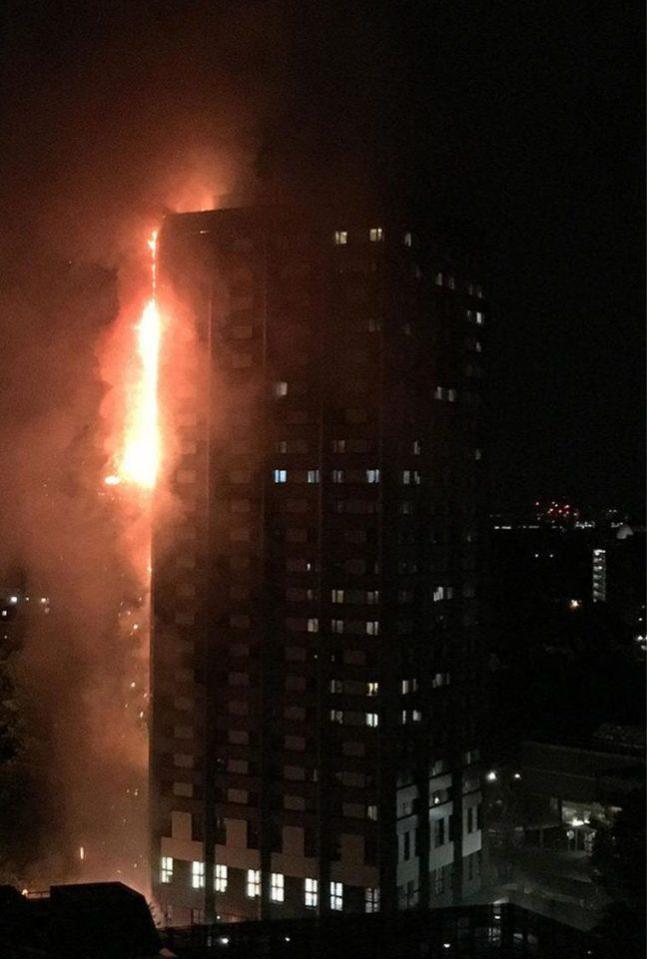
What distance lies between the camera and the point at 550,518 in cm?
962

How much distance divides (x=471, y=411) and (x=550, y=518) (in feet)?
7.05

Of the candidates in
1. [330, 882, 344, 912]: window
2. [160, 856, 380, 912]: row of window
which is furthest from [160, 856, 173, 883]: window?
[330, 882, 344, 912]: window

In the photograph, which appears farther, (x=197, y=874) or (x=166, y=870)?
(x=166, y=870)

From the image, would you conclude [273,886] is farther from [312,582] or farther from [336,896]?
[312,582]

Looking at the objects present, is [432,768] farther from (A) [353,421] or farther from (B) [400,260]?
(B) [400,260]

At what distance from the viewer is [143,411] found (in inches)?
313

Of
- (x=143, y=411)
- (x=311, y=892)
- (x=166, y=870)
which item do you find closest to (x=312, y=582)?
(x=143, y=411)

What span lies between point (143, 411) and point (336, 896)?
360 cm

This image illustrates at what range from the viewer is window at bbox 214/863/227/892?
7.19 m

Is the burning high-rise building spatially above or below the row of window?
above

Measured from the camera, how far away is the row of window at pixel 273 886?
22.4ft

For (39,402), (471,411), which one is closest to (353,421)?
(471,411)

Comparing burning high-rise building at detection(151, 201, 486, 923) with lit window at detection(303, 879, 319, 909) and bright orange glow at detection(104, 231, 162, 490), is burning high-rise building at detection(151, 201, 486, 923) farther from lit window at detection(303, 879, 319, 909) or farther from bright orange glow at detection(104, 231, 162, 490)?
bright orange glow at detection(104, 231, 162, 490)

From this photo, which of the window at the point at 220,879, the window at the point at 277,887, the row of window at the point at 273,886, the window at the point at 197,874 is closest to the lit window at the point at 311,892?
the row of window at the point at 273,886
